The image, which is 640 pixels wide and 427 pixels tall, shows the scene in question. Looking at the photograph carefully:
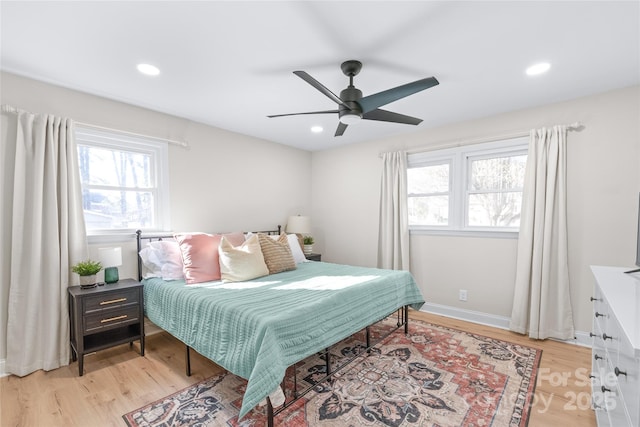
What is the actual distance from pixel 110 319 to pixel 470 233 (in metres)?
3.90

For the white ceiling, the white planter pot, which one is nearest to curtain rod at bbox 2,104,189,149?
the white ceiling

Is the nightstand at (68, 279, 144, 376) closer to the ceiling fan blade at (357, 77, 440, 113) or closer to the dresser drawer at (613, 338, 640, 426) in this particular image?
the ceiling fan blade at (357, 77, 440, 113)

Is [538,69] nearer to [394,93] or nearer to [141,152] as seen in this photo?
[394,93]

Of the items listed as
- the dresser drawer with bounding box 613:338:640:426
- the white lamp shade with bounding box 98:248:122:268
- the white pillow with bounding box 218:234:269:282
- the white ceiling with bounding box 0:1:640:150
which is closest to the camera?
the dresser drawer with bounding box 613:338:640:426

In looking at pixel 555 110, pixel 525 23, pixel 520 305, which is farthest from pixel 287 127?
pixel 520 305

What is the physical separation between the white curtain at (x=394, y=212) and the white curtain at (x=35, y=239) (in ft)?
11.6

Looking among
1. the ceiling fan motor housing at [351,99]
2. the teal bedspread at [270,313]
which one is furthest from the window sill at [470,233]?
the ceiling fan motor housing at [351,99]

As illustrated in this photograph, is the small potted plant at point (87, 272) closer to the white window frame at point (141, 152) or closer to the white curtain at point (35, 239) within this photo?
the white curtain at point (35, 239)

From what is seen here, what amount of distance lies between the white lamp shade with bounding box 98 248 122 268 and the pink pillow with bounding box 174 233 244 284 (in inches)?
21.0

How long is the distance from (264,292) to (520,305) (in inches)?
108

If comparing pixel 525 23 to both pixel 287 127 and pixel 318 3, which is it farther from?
pixel 287 127

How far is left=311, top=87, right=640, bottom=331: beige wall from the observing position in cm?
271

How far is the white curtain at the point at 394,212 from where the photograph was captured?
4.00 m

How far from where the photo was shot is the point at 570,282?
116 inches
